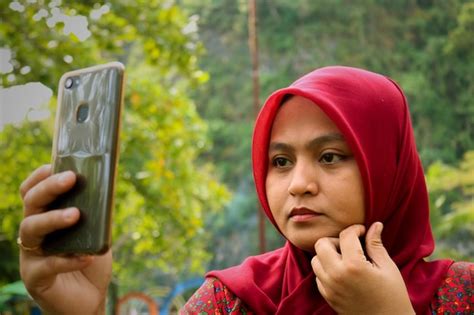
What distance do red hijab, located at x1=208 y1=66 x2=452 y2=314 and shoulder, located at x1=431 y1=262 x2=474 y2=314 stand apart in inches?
0.8

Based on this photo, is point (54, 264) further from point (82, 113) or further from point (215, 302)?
point (215, 302)

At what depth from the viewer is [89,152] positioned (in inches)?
42.4

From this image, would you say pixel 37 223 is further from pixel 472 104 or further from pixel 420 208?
pixel 472 104

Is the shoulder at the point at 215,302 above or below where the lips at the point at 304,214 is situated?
below

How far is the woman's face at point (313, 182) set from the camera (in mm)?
1361

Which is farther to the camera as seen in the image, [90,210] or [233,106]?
[233,106]

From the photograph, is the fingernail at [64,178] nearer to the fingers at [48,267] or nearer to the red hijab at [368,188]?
the fingers at [48,267]

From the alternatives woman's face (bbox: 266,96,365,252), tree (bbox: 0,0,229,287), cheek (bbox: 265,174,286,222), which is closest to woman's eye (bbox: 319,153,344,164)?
woman's face (bbox: 266,96,365,252)

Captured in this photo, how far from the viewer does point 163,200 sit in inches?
266

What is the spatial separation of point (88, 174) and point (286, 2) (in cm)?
2082

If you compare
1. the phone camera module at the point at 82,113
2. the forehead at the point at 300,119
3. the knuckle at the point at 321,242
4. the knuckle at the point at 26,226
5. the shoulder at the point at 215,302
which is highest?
the phone camera module at the point at 82,113

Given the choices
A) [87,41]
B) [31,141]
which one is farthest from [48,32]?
[31,141]

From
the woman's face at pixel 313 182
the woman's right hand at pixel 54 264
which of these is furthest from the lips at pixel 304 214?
the woman's right hand at pixel 54 264

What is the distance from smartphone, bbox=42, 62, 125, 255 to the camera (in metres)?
1.04
